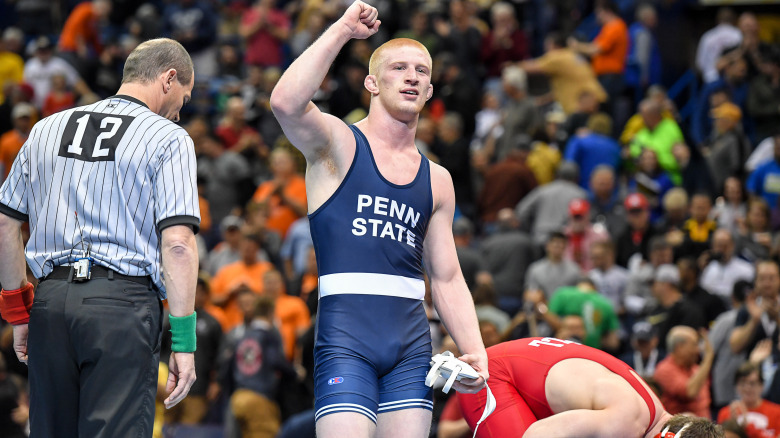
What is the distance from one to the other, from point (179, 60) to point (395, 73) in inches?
39.6

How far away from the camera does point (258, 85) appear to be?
57.1 ft

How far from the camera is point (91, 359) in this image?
15.3ft

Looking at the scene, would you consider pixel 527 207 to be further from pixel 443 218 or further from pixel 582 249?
pixel 443 218

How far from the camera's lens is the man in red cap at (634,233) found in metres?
13.1

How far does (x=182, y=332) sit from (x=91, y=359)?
39cm

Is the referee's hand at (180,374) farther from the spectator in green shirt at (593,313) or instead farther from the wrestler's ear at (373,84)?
the spectator in green shirt at (593,313)

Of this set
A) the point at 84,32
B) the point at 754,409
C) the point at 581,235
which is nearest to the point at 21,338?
the point at 754,409

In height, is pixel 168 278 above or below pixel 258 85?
above

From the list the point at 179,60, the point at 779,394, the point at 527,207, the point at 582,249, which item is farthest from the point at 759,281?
the point at 179,60

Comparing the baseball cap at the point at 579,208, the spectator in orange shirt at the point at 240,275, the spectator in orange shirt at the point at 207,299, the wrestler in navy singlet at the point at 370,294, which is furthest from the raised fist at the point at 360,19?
the baseball cap at the point at 579,208

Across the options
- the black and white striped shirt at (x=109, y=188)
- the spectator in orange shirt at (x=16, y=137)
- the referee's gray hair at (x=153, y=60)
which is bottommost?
the spectator in orange shirt at (x=16, y=137)

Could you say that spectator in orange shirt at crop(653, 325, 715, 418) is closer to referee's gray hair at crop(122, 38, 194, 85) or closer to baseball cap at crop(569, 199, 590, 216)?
baseball cap at crop(569, 199, 590, 216)

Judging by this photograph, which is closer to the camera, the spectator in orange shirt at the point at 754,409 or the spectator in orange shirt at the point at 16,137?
the spectator in orange shirt at the point at 754,409

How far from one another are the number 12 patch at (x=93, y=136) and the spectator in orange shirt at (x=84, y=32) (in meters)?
→ 13.6
